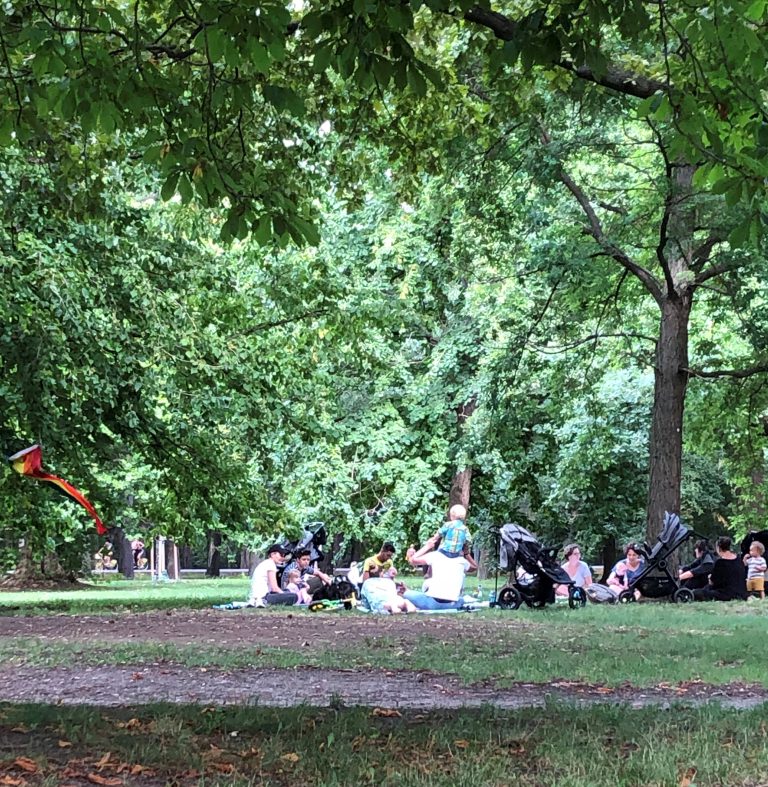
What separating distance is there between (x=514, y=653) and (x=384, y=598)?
18.9ft

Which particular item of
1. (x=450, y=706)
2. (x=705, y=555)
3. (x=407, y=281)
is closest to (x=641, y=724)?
(x=450, y=706)

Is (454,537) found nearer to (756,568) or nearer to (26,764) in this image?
(756,568)

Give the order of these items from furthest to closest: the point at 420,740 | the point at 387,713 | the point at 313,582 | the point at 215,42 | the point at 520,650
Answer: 1. the point at 313,582
2. the point at 520,650
3. the point at 387,713
4. the point at 215,42
5. the point at 420,740

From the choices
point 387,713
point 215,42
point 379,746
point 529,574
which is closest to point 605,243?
point 529,574

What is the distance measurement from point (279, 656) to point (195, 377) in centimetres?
657

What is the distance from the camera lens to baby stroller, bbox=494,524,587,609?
14.6m

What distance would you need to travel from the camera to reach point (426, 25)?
1035 centimetres

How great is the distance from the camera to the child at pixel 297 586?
16406 mm

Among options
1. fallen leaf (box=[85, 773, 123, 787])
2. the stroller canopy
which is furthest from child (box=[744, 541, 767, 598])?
fallen leaf (box=[85, 773, 123, 787])

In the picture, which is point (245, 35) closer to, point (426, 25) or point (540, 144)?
point (426, 25)

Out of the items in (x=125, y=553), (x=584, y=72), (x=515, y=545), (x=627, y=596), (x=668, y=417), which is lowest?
(x=125, y=553)

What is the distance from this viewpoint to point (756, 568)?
18812 mm

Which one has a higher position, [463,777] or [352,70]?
[352,70]

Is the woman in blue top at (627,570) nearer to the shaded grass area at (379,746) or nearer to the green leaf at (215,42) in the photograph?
the shaded grass area at (379,746)
